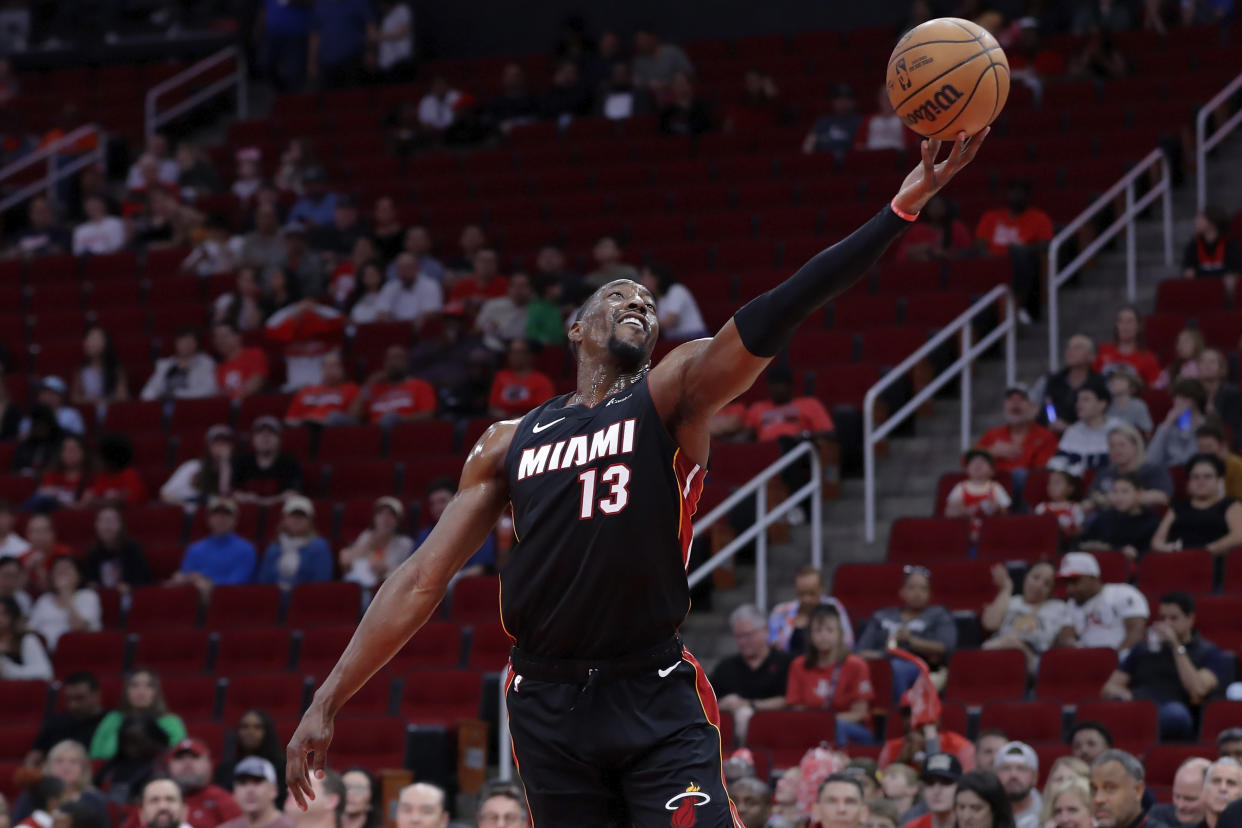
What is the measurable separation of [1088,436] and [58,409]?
8144 millimetres

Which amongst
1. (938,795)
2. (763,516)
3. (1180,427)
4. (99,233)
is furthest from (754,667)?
(99,233)

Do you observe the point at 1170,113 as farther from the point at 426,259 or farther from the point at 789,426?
the point at 426,259

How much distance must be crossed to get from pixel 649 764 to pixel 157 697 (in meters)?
7.40

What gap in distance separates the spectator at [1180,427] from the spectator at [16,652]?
720 cm

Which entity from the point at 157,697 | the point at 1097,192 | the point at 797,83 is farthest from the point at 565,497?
the point at 797,83

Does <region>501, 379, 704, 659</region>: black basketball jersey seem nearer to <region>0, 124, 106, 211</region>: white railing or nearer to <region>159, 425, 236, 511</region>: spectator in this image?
<region>159, 425, 236, 511</region>: spectator

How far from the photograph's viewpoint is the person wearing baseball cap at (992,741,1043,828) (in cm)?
873

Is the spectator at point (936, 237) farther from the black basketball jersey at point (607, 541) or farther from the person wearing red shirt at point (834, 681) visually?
the black basketball jersey at point (607, 541)

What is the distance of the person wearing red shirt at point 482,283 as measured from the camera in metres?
15.4

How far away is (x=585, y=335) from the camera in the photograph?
4.88 meters

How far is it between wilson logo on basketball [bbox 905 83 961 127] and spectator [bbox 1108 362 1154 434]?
7.23 m

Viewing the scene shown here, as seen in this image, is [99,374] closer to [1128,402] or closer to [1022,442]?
[1022,442]

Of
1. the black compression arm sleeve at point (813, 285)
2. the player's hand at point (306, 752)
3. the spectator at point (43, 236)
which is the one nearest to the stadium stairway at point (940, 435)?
the player's hand at point (306, 752)

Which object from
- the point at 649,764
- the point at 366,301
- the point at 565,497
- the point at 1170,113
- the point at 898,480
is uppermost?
the point at 1170,113
